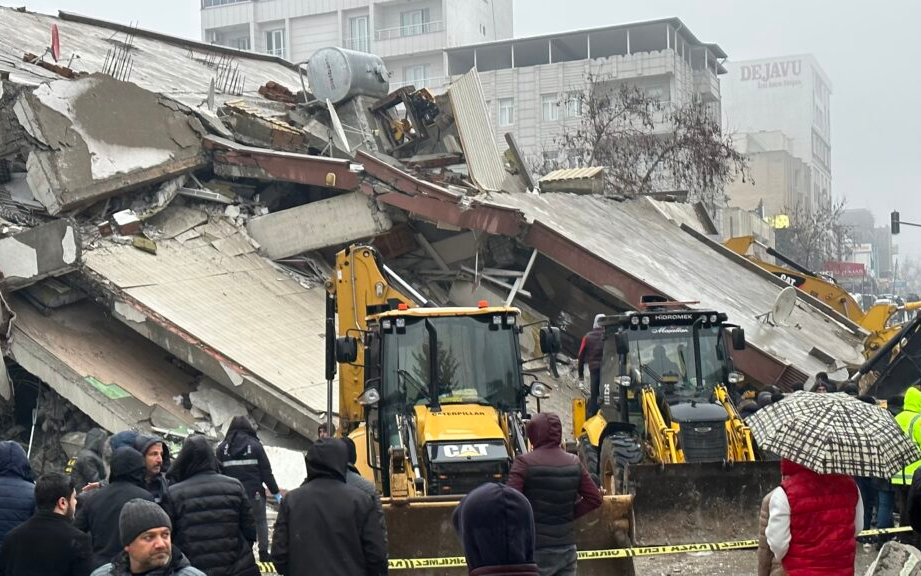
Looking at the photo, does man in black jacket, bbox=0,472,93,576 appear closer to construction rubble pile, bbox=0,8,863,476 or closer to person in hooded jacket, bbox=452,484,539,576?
person in hooded jacket, bbox=452,484,539,576

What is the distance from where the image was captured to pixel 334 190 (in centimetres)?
2330

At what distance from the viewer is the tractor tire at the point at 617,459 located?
1314 centimetres

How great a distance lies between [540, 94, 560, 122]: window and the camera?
78.0 meters

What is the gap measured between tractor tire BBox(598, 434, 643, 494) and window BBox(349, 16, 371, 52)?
81.5 metres

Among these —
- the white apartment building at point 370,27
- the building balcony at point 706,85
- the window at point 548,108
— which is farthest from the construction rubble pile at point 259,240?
the white apartment building at point 370,27

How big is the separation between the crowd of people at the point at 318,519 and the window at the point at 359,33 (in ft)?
284

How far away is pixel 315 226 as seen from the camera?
2227cm

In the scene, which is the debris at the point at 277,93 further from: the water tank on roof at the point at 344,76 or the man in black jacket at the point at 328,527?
the man in black jacket at the point at 328,527

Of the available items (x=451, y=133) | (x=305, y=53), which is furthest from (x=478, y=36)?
(x=451, y=133)

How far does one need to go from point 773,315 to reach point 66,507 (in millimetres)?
16694

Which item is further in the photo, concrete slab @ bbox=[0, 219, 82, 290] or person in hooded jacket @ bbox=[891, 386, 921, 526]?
concrete slab @ bbox=[0, 219, 82, 290]

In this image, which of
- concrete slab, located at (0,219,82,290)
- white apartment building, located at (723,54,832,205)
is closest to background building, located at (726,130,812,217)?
white apartment building, located at (723,54,832,205)

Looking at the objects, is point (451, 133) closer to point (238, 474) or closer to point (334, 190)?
point (334, 190)

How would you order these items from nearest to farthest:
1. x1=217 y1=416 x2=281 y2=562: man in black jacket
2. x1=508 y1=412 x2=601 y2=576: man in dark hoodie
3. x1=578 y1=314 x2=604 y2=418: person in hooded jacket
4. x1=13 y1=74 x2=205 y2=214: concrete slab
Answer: x1=508 y1=412 x2=601 y2=576: man in dark hoodie, x1=217 y1=416 x2=281 y2=562: man in black jacket, x1=578 y1=314 x2=604 y2=418: person in hooded jacket, x1=13 y1=74 x2=205 y2=214: concrete slab
